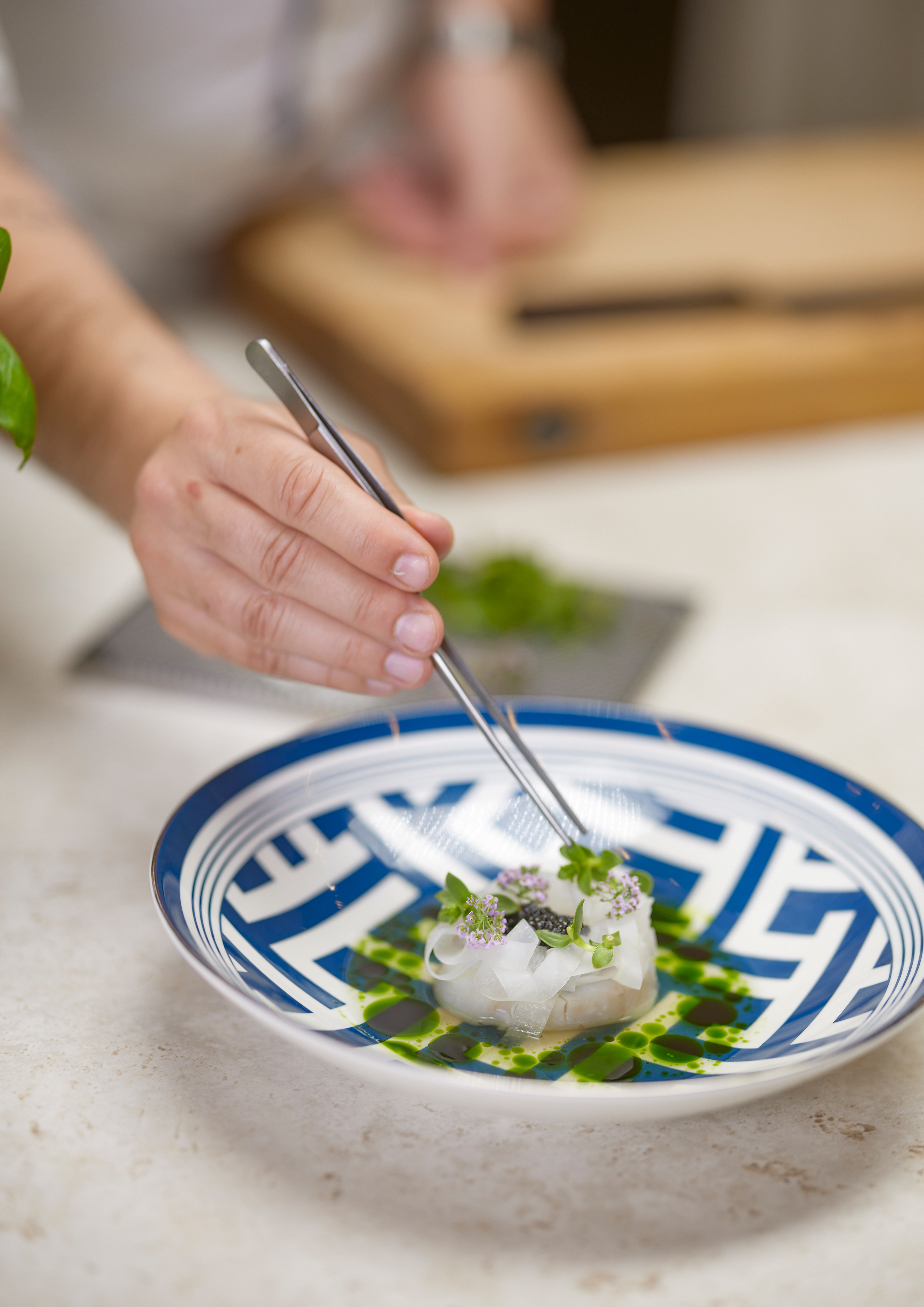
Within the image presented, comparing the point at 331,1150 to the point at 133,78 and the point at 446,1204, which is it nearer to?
the point at 446,1204

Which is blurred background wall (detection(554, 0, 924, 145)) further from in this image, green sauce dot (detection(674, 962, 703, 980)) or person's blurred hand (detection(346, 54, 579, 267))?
green sauce dot (detection(674, 962, 703, 980))

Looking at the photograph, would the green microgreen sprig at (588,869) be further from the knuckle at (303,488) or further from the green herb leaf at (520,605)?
the green herb leaf at (520,605)

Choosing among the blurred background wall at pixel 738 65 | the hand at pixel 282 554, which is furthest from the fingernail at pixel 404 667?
the blurred background wall at pixel 738 65

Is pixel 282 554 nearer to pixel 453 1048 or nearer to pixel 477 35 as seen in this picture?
pixel 453 1048

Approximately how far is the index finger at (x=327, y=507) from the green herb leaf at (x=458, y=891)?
140 millimetres

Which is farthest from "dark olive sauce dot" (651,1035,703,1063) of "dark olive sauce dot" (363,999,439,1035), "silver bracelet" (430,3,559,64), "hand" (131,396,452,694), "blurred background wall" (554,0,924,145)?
"blurred background wall" (554,0,924,145)

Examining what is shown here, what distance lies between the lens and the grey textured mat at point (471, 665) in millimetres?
935

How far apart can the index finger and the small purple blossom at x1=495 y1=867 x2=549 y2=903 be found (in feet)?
0.49

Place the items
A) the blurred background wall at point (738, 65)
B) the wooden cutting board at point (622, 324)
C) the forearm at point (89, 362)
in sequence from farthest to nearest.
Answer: the blurred background wall at point (738, 65)
the wooden cutting board at point (622, 324)
the forearm at point (89, 362)

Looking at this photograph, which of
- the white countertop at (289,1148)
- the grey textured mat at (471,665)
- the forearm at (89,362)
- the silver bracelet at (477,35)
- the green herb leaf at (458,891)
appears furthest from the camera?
the silver bracelet at (477,35)

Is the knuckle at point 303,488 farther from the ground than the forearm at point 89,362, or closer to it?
Result: farther from the ground

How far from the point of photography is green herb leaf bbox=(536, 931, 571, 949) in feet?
1.90

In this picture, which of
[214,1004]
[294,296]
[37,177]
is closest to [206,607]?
[214,1004]

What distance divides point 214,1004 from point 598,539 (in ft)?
2.32
